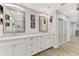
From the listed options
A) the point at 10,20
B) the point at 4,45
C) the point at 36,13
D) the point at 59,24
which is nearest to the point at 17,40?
the point at 4,45

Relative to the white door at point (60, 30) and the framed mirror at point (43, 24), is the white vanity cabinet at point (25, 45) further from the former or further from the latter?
the white door at point (60, 30)

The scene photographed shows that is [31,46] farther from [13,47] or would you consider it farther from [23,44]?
[13,47]

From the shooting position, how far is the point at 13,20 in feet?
9.25

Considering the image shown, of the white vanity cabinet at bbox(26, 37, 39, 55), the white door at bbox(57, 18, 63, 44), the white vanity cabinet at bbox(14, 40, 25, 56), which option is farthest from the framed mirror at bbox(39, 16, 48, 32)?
the white vanity cabinet at bbox(14, 40, 25, 56)

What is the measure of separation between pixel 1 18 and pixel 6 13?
0.22 metres

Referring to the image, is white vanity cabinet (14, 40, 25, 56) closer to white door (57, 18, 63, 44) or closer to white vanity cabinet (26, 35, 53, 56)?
white vanity cabinet (26, 35, 53, 56)

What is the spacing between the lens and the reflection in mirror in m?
2.61

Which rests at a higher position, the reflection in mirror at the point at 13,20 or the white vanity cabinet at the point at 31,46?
the reflection in mirror at the point at 13,20

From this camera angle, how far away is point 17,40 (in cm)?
238

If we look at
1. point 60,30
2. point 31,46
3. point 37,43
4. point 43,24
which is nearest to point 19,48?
point 31,46

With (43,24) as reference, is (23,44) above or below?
below

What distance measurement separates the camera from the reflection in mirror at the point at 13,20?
2609mm

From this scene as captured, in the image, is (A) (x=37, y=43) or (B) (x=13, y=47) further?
(A) (x=37, y=43)

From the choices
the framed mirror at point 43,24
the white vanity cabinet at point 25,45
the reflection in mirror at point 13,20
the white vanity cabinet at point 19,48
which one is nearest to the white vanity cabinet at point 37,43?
the white vanity cabinet at point 25,45
